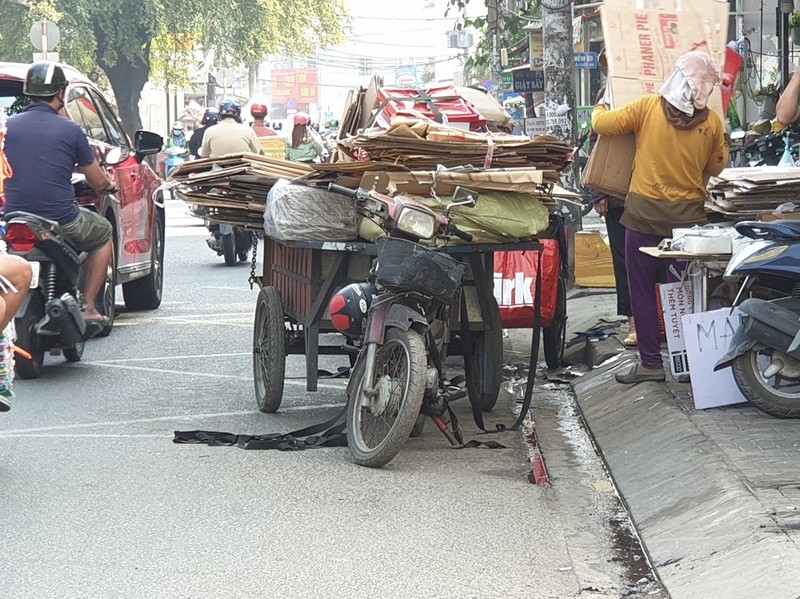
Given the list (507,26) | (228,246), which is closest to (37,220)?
(228,246)

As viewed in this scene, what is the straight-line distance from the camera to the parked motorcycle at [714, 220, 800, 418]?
6.93m

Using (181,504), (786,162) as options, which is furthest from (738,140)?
(181,504)

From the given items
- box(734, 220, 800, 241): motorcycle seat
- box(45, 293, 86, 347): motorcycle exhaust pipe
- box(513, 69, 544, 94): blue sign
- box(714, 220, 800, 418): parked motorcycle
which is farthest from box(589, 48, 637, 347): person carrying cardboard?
box(513, 69, 544, 94): blue sign

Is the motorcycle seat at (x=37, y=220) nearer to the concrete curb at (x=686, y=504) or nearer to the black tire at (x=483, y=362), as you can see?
the black tire at (x=483, y=362)

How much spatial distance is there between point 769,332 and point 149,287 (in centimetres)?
759

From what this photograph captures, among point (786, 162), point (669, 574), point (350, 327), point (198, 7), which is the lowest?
point (669, 574)

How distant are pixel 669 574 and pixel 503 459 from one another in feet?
6.91

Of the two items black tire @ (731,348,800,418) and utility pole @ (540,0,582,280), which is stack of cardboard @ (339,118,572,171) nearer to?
black tire @ (731,348,800,418)

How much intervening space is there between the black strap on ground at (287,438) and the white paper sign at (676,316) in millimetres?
1990

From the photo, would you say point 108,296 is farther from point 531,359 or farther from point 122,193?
point 531,359

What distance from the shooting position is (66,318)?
9430 millimetres

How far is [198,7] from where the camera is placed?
39.8 meters

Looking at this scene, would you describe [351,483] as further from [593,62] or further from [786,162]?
[593,62]

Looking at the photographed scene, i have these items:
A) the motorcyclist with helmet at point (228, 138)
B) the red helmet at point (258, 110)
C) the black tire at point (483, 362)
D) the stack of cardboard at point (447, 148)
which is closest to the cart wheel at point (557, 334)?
the black tire at point (483, 362)
